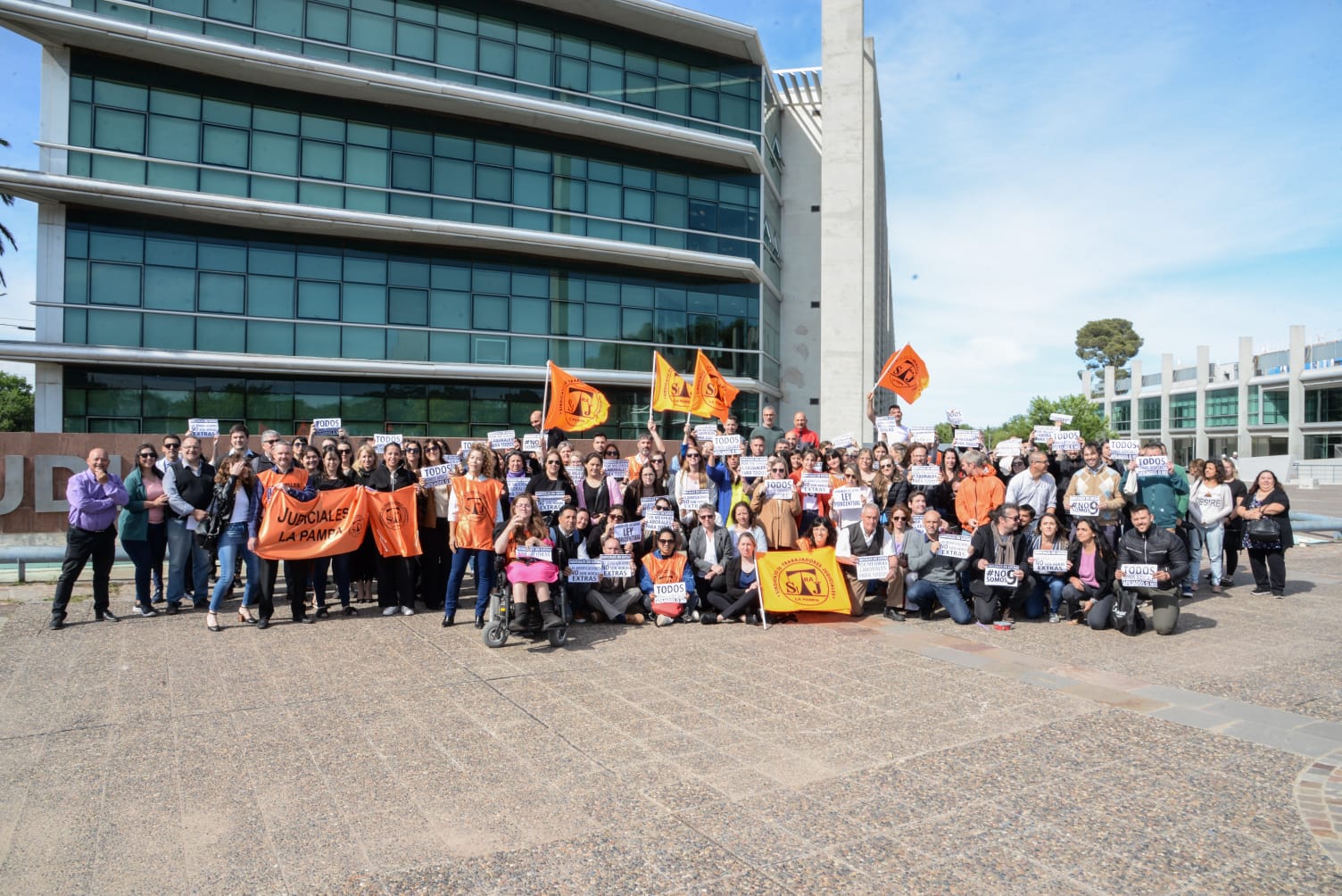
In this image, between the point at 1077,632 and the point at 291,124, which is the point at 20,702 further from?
the point at 291,124

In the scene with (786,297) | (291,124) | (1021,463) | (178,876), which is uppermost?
(291,124)

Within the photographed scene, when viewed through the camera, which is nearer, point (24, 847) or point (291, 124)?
point (24, 847)

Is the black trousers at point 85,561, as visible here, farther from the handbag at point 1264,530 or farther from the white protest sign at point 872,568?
the handbag at point 1264,530

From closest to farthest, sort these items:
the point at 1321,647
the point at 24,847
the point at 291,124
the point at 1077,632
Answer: the point at 24,847 → the point at 1321,647 → the point at 1077,632 → the point at 291,124

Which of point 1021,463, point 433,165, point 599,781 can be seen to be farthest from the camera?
point 433,165

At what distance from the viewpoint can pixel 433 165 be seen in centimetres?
2403

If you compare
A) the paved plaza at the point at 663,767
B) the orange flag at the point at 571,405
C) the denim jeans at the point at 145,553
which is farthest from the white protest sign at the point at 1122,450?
the denim jeans at the point at 145,553

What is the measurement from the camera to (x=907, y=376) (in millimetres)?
17281

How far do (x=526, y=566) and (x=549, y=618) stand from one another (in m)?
0.58

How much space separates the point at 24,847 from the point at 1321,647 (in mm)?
10869

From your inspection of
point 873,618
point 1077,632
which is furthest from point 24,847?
point 1077,632

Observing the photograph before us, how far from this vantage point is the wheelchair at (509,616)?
27.0 feet

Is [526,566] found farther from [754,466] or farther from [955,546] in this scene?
[955,546]

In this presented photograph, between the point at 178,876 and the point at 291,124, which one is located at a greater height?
the point at 291,124
